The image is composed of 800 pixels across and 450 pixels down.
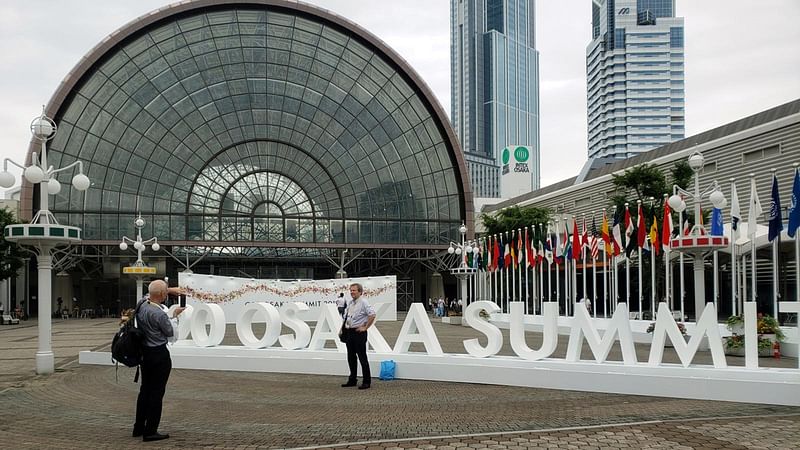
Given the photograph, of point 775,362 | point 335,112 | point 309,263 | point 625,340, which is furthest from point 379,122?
point 625,340

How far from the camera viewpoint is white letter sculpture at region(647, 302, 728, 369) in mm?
11445

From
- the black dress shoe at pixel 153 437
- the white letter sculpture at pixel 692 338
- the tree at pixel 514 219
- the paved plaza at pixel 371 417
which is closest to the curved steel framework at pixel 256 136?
the tree at pixel 514 219

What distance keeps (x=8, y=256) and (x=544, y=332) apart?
38.4 meters

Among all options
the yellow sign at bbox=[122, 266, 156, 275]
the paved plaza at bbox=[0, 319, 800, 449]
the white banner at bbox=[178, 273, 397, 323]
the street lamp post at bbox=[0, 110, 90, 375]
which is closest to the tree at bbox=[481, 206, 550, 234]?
the white banner at bbox=[178, 273, 397, 323]

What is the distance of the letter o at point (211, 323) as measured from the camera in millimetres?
16094

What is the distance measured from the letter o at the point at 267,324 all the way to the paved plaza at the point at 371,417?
176cm

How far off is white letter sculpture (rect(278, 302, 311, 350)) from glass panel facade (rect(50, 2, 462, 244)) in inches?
1319

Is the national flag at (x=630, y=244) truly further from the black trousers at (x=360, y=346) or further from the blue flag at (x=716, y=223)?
the black trousers at (x=360, y=346)

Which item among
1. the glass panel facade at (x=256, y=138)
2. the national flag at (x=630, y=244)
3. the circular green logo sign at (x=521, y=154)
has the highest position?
the circular green logo sign at (x=521, y=154)

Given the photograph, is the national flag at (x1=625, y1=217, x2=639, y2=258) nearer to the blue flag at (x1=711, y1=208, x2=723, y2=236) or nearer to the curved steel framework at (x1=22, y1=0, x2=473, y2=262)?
the blue flag at (x1=711, y1=208, x2=723, y2=236)

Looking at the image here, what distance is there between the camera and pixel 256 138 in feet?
161

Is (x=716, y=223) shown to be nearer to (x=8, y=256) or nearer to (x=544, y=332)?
(x=544, y=332)

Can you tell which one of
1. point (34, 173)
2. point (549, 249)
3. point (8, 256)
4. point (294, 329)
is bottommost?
point (294, 329)

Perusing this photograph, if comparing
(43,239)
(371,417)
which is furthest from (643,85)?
(371,417)
